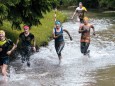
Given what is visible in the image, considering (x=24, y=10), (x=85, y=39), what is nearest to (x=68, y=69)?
(x=85, y=39)

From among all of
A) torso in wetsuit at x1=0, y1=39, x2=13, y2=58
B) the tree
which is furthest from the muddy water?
the tree

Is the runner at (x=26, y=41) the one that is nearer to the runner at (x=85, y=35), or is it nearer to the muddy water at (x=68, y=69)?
the muddy water at (x=68, y=69)

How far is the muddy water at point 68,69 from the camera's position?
488 inches

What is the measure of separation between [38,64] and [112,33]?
33.9 feet

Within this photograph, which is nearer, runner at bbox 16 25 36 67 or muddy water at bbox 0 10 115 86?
muddy water at bbox 0 10 115 86

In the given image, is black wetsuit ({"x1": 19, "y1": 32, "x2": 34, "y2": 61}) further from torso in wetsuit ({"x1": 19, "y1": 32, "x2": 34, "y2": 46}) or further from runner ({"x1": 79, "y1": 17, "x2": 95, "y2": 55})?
runner ({"x1": 79, "y1": 17, "x2": 95, "y2": 55})

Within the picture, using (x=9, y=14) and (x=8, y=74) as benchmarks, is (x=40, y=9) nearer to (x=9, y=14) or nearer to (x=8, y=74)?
(x=9, y=14)

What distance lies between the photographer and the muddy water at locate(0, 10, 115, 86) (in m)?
12.4

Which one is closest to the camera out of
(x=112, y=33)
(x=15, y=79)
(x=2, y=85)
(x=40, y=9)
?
(x=2, y=85)

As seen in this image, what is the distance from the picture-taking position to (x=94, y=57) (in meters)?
16.9

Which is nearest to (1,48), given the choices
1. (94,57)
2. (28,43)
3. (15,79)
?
(15,79)

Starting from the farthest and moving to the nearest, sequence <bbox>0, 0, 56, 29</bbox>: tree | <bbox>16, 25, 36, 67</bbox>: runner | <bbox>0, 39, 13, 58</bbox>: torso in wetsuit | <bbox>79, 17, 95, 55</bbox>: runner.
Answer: <bbox>79, 17, 95, 55</bbox>: runner
<bbox>0, 0, 56, 29</bbox>: tree
<bbox>16, 25, 36, 67</bbox>: runner
<bbox>0, 39, 13, 58</bbox>: torso in wetsuit

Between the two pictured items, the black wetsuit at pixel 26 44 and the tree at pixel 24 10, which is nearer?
the black wetsuit at pixel 26 44

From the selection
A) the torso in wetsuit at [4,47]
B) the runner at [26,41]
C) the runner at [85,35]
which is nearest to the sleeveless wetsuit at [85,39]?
the runner at [85,35]
